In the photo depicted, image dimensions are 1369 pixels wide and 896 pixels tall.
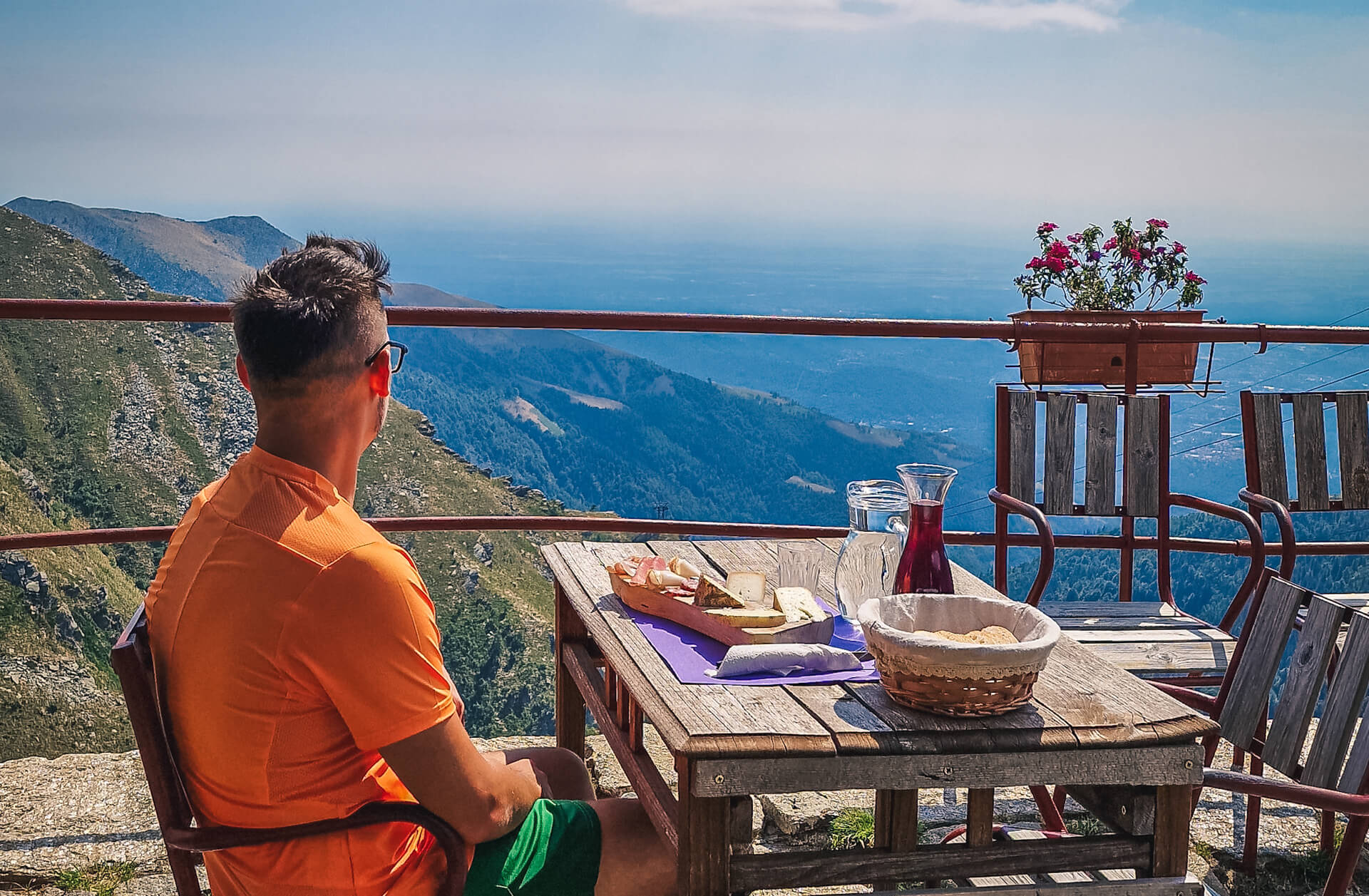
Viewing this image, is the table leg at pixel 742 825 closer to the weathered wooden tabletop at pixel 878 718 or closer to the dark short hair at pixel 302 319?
the weathered wooden tabletop at pixel 878 718

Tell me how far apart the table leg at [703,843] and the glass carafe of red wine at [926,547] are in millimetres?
520

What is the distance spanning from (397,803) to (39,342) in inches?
2167

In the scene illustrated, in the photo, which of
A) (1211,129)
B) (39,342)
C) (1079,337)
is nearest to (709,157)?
(1211,129)

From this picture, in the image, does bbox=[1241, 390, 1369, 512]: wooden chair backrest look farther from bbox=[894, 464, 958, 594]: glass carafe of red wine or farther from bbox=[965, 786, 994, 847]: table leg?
bbox=[965, 786, 994, 847]: table leg

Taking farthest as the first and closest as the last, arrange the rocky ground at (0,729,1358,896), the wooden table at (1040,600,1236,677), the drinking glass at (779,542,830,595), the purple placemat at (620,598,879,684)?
the wooden table at (1040,600,1236,677)
the rocky ground at (0,729,1358,896)
the drinking glass at (779,542,830,595)
the purple placemat at (620,598,879,684)

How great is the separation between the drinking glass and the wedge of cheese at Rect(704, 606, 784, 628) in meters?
0.24

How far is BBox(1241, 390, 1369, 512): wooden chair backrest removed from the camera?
3.19m

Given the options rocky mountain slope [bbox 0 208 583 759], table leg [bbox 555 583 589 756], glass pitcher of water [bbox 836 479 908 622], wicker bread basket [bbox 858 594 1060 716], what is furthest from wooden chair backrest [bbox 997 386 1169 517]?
rocky mountain slope [bbox 0 208 583 759]

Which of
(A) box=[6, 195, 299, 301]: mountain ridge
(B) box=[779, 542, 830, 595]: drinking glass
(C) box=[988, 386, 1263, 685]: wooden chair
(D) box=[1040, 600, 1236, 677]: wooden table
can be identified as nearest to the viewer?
(B) box=[779, 542, 830, 595]: drinking glass

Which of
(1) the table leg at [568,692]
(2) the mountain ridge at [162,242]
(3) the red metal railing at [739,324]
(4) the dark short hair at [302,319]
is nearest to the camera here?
(4) the dark short hair at [302,319]

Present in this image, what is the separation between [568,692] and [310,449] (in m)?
1.24

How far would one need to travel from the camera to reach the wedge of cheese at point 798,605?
1644 millimetres

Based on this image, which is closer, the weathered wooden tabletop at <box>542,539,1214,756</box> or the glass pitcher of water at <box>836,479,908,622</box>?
the weathered wooden tabletop at <box>542,539,1214,756</box>

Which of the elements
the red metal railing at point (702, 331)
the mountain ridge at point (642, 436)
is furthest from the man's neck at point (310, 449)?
the mountain ridge at point (642, 436)
